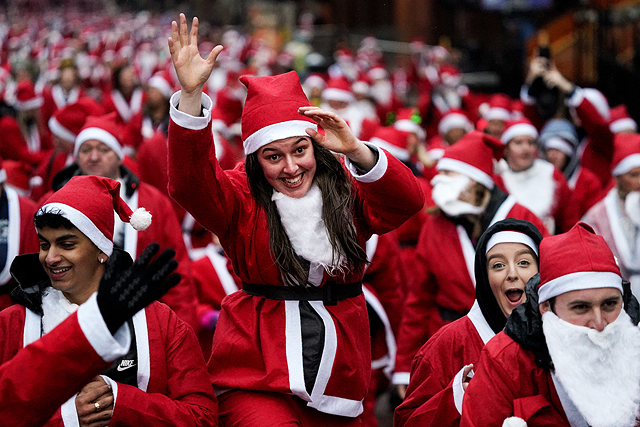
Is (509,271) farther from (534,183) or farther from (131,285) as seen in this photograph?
(534,183)

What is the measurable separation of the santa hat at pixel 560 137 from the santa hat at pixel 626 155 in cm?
187

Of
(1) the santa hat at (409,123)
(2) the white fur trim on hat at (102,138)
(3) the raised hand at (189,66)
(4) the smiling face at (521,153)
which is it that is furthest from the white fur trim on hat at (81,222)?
(1) the santa hat at (409,123)

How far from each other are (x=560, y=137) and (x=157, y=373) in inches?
273

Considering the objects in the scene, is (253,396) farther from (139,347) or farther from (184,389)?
(139,347)

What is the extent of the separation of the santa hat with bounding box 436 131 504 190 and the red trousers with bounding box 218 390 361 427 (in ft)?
8.02

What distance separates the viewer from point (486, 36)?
92.6 ft

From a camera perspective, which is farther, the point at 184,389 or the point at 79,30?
the point at 79,30

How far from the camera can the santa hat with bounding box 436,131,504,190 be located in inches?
236

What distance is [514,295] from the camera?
14.4 ft

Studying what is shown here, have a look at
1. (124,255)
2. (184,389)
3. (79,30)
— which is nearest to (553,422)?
(184,389)

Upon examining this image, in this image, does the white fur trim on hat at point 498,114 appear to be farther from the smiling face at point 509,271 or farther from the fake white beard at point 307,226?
the fake white beard at point 307,226

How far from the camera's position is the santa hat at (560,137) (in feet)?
31.2

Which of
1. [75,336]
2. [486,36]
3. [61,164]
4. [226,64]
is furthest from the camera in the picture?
[486,36]

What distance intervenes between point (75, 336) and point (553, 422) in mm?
1923
